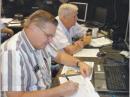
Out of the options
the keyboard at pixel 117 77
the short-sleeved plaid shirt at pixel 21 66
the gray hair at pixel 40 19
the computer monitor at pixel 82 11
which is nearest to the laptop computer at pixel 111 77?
the keyboard at pixel 117 77

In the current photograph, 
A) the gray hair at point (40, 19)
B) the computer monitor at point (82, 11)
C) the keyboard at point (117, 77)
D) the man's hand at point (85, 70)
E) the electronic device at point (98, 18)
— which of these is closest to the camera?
the gray hair at point (40, 19)

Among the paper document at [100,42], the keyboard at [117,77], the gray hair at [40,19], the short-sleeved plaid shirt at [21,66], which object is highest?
the gray hair at [40,19]

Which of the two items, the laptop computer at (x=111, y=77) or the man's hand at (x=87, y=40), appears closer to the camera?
the laptop computer at (x=111, y=77)

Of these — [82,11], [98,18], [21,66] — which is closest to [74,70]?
[21,66]

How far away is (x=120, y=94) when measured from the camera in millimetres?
1636

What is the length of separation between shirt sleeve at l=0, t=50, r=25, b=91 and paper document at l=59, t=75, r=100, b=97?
354 mm

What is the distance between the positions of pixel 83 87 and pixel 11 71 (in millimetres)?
470

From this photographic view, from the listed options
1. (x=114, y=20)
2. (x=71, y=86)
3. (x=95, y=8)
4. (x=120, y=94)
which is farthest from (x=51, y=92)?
(x=95, y=8)

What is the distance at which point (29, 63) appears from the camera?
158 centimetres

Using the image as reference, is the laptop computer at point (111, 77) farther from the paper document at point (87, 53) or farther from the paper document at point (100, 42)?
the paper document at point (100, 42)

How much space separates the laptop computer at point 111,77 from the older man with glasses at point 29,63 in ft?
0.64

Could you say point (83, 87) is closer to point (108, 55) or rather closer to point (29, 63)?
point (29, 63)

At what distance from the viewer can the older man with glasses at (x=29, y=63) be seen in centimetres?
146

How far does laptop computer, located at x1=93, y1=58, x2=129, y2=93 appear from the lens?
1669 millimetres
